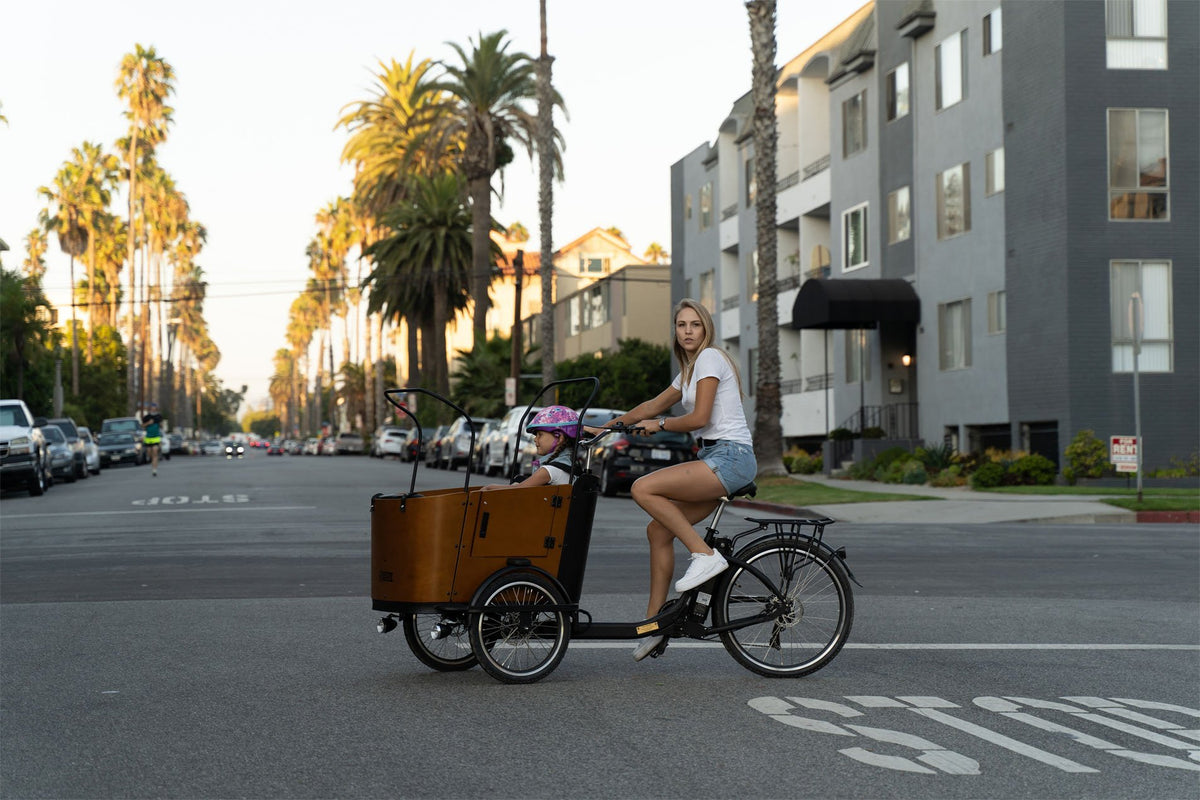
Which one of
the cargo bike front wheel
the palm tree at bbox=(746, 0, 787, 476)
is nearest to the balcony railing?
the palm tree at bbox=(746, 0, 787, 476)

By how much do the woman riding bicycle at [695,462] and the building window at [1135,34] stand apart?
24.1 meters

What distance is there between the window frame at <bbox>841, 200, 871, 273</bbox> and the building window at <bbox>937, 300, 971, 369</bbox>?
4662 mm

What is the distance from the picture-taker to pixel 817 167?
42875 millimetres

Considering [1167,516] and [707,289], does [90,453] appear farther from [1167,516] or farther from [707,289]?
[1167,516]

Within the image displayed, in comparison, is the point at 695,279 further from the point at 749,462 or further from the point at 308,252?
the point at 308,252

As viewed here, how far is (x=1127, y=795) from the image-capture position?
223 inches

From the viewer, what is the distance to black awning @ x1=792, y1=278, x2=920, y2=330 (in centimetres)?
3459

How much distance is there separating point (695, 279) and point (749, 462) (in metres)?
47.9

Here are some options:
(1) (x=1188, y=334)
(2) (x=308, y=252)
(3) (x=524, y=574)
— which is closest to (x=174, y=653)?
(3) (x=524, y=574)

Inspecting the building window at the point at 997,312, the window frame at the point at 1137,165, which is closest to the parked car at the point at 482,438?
the building window at the point at 997,312

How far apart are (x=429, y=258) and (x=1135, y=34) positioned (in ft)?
129

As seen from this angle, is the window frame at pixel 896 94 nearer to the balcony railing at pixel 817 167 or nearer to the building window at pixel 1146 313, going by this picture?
the balcony railing at pixel 817 167

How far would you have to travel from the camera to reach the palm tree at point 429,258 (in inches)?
2498

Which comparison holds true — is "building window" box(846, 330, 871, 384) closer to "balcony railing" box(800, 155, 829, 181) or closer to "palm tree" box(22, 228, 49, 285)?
"balcony railing" box(800, 155, 829, 181)
